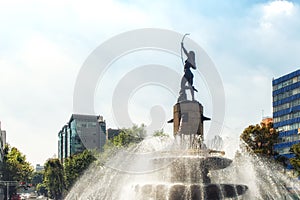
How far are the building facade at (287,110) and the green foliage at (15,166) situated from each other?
158ft

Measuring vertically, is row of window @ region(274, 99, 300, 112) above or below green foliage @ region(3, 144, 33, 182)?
above

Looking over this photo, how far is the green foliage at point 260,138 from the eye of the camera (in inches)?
2021

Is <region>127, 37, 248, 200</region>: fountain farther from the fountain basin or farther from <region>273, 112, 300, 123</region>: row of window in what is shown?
<region>273, 112, 300, 123</region>: row of window

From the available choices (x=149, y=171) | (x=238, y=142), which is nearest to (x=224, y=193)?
(x=149, y=171)

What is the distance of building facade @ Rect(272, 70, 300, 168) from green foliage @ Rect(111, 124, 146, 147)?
29.4 metres

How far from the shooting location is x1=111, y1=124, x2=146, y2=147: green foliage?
70.8 meters

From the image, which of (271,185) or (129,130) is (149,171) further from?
(129,130)

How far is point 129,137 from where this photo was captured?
2849 inches

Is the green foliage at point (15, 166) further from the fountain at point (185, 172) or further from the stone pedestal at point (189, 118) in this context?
the stone pedestal at point (189, 118)

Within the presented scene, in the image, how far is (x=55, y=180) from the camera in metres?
93.4

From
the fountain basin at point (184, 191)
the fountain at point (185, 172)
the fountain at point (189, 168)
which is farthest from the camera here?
the fountain at point (185, 172)

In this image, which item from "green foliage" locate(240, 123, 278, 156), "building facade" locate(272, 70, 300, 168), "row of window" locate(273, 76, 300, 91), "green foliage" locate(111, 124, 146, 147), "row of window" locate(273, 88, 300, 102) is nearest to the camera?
"green foliage" locate(240, 123, 278, 156)

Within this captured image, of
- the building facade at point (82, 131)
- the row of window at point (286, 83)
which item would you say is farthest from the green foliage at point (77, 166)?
the building facade at point (82, 131)

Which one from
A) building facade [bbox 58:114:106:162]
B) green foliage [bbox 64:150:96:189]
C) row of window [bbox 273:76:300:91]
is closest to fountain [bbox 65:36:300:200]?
green foliage [bbox 64:150:96:189]
